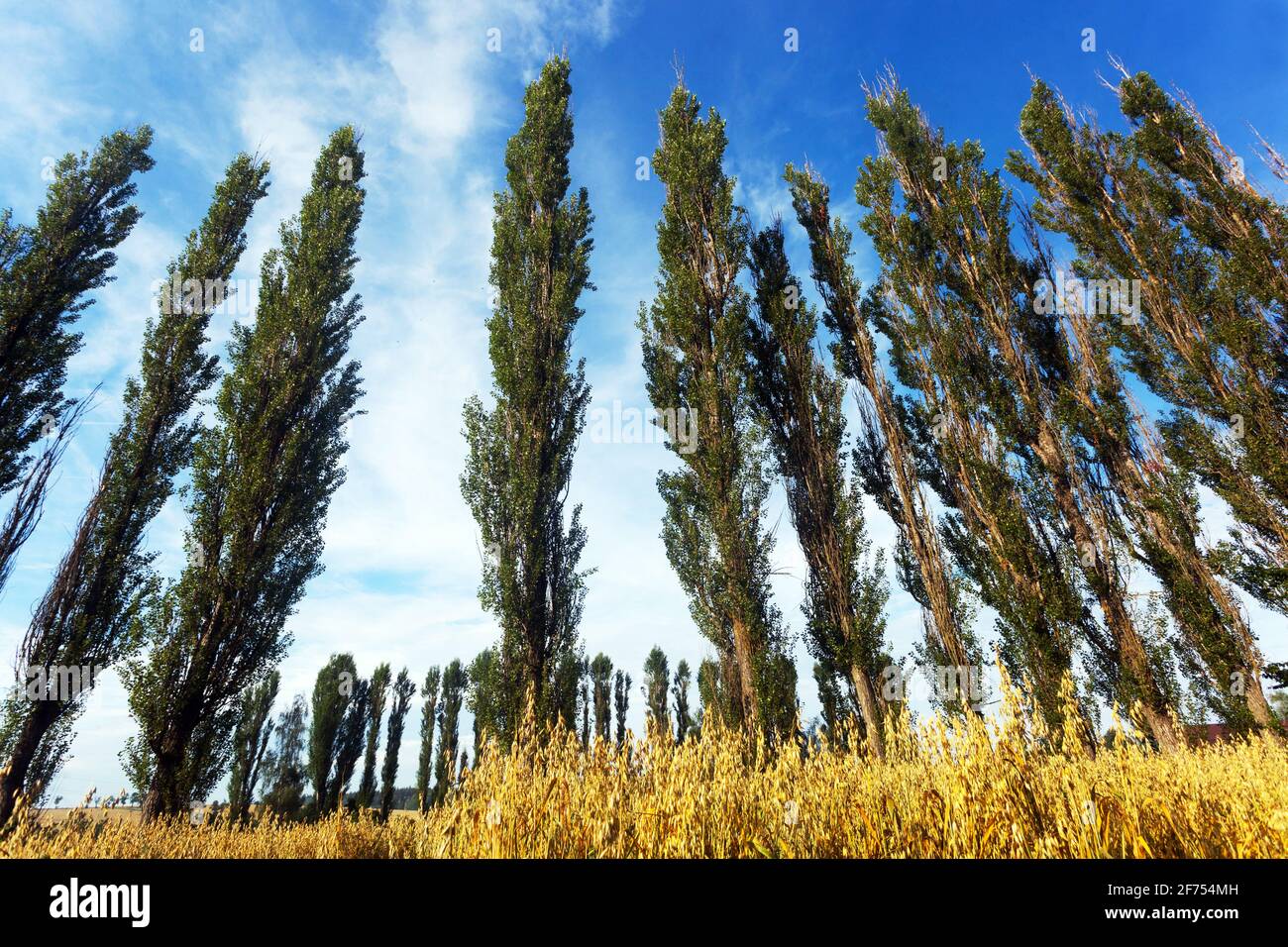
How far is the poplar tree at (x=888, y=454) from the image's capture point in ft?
33.2

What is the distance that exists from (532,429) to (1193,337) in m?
13.5

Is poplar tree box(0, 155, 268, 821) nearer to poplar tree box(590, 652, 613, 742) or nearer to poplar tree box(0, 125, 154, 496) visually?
poplar tree box(0, 125, 154, 496)

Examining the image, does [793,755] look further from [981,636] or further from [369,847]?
[981,636]

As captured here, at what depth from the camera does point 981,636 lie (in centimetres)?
969

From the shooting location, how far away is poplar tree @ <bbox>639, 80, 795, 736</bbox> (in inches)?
372

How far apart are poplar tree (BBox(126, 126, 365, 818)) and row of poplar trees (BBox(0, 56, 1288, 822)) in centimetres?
6

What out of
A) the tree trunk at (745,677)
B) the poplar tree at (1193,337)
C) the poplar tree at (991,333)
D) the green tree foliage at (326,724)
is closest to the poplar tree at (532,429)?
the tree trunk at (745,677)

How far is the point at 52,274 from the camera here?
12195 millimetres

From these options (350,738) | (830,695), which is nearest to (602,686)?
(350,738)

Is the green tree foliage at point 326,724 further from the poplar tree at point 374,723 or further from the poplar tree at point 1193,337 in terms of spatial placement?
the poplar tree at point 1193,337

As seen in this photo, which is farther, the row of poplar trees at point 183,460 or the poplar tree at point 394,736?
the poplar tree at point 394,736

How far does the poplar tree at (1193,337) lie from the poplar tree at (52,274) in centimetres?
2359

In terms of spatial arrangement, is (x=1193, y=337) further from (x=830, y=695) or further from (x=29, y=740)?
(x=29, y=740)

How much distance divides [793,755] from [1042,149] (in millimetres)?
16609
